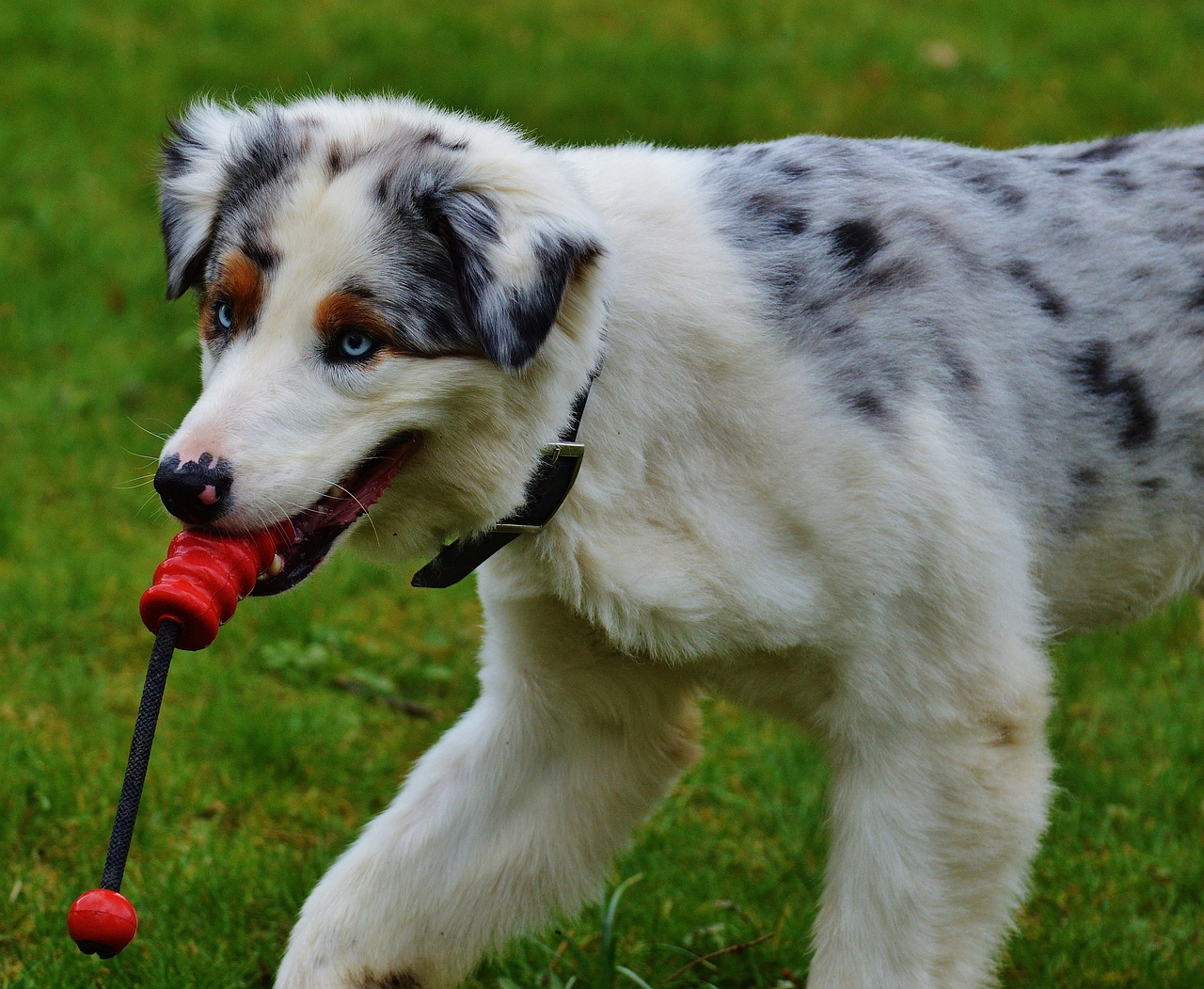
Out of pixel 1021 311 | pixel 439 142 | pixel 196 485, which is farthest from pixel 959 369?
pixel 196 485

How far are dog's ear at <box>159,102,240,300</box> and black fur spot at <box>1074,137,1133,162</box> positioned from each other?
2013 millimetres

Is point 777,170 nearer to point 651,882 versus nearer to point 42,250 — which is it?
point 651,882

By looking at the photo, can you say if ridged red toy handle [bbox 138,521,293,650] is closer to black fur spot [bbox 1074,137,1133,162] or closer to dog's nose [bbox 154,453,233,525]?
dog's nose [bbox 154,453,233,525]

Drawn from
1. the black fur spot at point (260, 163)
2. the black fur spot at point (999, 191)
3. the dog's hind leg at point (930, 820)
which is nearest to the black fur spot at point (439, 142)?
the black fur spot at point (260, 163)

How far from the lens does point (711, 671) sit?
3480 millimetres

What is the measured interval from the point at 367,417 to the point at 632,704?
1.10 meters

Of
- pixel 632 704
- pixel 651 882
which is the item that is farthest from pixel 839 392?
pixel 651 882

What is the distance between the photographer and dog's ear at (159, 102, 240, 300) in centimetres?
326

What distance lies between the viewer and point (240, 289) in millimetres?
2977

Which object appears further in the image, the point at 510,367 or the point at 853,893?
the point at 853,893

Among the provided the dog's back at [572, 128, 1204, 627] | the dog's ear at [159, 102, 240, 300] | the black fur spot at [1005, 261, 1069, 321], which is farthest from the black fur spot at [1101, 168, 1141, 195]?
the dog's ear at [159, 102, 240, 300]

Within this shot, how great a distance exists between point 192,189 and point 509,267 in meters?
0.79

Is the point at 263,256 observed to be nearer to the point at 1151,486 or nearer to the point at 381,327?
the point at 381,327

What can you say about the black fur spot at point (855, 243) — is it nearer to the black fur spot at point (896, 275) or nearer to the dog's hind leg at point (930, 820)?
the black fur spot at point (896, 275)
